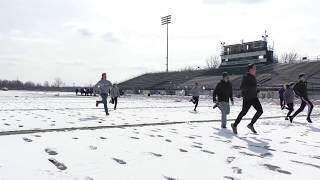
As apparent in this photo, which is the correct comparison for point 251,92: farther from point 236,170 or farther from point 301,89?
point 236,170

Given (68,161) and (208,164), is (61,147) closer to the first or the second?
(68,161)

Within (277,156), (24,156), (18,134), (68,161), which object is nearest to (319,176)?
(277,156)

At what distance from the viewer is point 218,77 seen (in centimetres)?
7069

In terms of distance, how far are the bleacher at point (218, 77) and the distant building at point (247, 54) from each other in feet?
7.92

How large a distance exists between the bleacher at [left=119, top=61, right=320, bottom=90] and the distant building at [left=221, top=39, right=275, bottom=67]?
7.92 feet

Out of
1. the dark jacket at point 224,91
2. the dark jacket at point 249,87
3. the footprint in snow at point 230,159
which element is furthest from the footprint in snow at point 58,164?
the dark jacket at point 224,91

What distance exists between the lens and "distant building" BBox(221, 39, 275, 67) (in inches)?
2884

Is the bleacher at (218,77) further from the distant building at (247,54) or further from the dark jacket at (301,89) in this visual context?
the dark jacket at (301,89)

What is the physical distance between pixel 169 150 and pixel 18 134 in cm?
376

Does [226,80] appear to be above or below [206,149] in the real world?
above

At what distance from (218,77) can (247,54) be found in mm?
8658

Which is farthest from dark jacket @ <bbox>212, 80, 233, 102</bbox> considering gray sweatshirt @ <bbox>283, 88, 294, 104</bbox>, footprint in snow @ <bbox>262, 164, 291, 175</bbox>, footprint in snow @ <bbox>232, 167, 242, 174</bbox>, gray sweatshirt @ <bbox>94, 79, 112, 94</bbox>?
gray sweatshirt @ <bbox>94, 79, 112, 94</bbox>

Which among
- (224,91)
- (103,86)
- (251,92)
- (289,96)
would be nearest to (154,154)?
(251,92)

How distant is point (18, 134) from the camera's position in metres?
9.40
